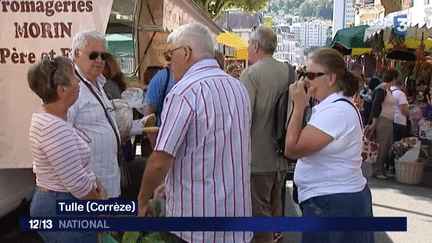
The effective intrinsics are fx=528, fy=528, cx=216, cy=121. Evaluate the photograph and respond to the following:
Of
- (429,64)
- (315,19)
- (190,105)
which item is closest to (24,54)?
(190,105)

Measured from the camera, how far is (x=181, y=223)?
2.37 meters

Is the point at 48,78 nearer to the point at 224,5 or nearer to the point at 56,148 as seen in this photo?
the point at 56,148

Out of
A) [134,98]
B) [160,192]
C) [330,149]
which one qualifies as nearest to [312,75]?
[330,149]

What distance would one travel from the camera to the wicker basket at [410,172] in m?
8.21

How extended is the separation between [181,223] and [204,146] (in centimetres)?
37

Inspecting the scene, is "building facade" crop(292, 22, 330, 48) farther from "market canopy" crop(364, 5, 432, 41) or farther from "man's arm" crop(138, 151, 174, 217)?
"man's arm" crop(138, 151, 174, 217)

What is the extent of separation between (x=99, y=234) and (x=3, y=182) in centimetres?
264

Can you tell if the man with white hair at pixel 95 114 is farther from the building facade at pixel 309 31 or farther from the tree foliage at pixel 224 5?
the building facade at pixel 309 31

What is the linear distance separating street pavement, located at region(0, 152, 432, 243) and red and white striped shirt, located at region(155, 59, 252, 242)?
8.39 feet

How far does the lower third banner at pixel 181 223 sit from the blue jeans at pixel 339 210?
1.9 inches

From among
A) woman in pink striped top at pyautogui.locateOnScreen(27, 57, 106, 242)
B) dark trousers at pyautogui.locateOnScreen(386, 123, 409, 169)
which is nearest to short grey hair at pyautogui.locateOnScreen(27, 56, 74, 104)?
woman in pink striped top at pyautogui.locateOnScreen(27, 57, 106, 242)

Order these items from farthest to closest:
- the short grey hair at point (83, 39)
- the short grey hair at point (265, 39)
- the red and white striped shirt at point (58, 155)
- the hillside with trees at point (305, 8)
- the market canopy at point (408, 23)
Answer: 1. the hillside with trees at point (305, 8)
2. the market canopy at point (408, 23)
3. the short grey hair at point (265, 39)
4. the short grey hair at point (83, 39)
5. the red and white striped shirt at point (58, 155)

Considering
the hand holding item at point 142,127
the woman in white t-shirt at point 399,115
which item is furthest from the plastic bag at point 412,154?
the hand holding item at point 142,127

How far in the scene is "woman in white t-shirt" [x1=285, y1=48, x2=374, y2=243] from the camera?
2.65 meters
